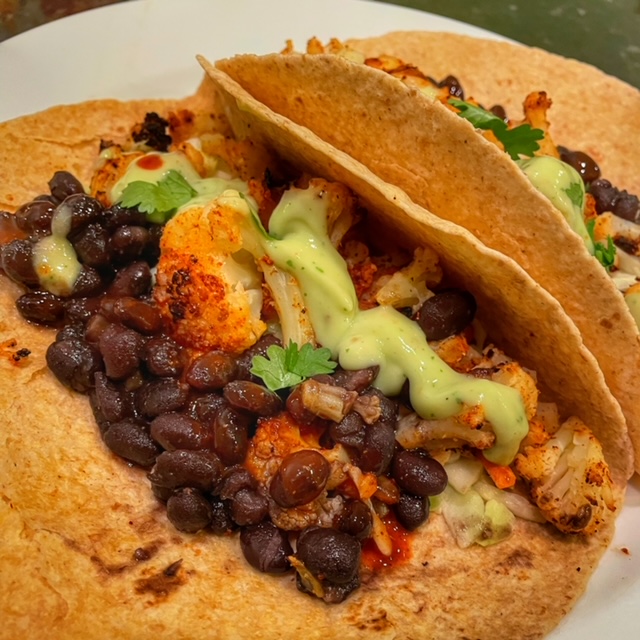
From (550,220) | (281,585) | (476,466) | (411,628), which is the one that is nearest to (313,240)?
(550,220)

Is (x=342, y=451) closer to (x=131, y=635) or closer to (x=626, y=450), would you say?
(x=131, y=635)

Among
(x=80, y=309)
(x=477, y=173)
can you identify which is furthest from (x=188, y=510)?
(x=477, y=173)

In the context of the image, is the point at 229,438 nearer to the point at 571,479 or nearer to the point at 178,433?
the point at 178,433

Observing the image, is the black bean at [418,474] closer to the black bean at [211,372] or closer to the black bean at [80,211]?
the black bean at [211,372]

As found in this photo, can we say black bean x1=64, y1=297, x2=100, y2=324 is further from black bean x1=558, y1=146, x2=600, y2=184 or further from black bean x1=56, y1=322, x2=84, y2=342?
black bean x1=558, y1=146, x2=600, y2=184

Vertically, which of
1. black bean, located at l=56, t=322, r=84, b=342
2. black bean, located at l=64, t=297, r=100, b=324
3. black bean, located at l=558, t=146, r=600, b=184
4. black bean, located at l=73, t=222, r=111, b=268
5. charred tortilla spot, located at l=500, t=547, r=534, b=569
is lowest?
charred tortilla spot, located at l=500, t=547, r=534, b=569

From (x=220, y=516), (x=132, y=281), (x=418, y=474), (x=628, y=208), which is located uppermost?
(x=628, y=208)

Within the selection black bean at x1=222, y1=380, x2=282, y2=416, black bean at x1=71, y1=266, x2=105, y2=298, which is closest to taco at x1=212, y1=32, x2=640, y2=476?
black bean at x1=222, y1=380, x2=282, y2=416
